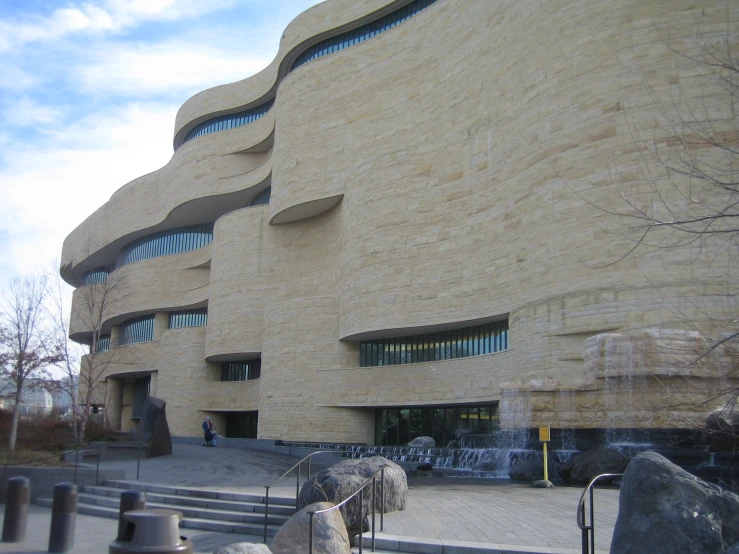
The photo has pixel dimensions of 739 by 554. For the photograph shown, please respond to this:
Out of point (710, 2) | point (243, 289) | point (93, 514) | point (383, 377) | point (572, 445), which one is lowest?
point (93, 514)

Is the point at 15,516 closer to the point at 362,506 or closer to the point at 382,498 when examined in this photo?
the point at 362,506

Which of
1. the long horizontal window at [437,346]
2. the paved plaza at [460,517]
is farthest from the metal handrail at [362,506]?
the long horizontal window at [437,346]

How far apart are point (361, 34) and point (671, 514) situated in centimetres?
3158

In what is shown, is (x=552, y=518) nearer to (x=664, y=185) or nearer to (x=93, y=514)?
(x=93, y=514)

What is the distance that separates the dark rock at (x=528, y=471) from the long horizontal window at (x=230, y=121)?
1327 inches

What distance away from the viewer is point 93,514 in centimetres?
1336

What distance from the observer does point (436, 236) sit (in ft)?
89.1

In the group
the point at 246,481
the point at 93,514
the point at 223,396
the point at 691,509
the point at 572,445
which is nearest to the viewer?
the point at 691,509

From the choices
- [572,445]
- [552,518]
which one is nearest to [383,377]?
[572,445]

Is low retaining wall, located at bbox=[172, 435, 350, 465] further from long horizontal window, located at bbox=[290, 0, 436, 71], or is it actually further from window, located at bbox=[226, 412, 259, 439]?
long horizontal window, located at bbox=[290, 0, 436, 71]

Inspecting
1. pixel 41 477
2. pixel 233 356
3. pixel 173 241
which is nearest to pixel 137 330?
pixel 173 241

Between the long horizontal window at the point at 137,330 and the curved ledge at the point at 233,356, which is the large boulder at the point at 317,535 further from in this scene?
the long horizontal window at the point at 137,330

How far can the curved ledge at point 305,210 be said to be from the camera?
3378 centimetres

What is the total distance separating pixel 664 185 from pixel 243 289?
79.3 ft
